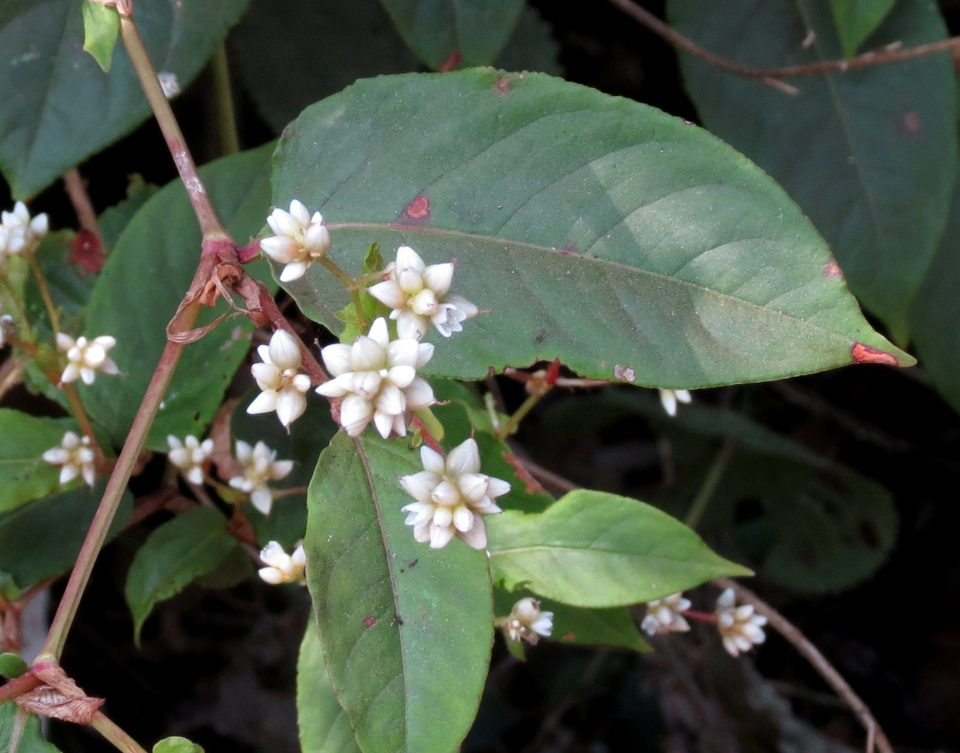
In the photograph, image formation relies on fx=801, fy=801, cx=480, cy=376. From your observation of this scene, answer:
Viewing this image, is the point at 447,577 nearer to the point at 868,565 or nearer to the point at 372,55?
the point at 372,55

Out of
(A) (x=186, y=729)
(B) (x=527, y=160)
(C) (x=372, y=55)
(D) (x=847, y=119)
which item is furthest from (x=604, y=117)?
(A) (x=186, y=729)

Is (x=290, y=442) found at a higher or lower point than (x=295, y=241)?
lower

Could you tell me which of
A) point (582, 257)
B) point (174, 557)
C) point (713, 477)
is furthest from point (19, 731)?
point (713, 477)

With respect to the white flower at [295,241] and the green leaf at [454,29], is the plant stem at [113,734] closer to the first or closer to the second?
the white flower at [295,241]

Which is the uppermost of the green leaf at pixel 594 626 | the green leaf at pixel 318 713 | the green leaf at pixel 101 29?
the green leaf at pixel 101 29

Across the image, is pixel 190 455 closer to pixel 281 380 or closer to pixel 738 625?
pixel 281 380

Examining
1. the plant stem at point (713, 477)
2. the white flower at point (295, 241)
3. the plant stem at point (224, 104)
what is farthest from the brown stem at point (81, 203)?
the plant stem at point (713, 477)
